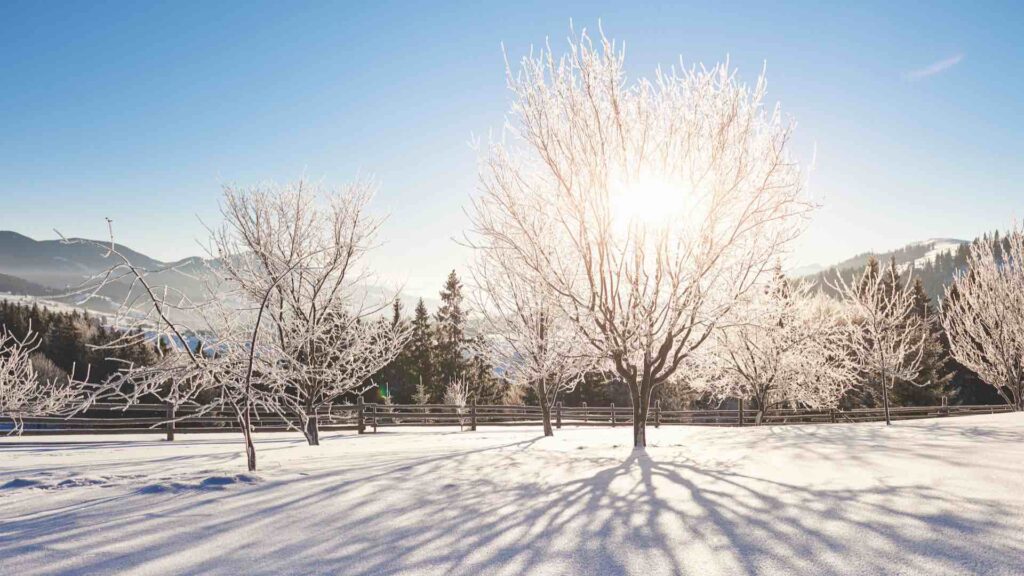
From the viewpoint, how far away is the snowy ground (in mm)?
3811

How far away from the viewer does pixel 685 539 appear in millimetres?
4270

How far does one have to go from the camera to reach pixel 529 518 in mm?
4957

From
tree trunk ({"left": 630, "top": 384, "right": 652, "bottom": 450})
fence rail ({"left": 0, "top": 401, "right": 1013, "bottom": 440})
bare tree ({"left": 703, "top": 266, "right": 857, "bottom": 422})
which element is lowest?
fence rail ({"left": 0, "top": 401, "right": 1013, "bottom": 440})

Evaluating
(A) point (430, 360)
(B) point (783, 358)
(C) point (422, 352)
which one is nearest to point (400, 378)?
(C) point (422, 352)

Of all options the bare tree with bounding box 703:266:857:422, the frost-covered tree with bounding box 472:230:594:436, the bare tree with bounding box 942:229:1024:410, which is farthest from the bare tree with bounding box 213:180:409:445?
the bare tree with bounding box 942:229:1024:410

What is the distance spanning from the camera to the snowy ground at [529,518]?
381 cm

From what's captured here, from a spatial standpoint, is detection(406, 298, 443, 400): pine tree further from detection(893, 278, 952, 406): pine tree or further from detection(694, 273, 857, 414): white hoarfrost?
detection(893, 278, 952, 406): pine tree

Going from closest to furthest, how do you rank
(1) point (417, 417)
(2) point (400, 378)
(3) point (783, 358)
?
(3) point (783, 358) < (1) point (417, 417) < (2) point (400, 378)

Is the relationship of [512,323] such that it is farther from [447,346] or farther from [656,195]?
[447,346]

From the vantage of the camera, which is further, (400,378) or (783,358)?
(400,378)

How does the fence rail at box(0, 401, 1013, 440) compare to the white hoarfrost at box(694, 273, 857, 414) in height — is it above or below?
below

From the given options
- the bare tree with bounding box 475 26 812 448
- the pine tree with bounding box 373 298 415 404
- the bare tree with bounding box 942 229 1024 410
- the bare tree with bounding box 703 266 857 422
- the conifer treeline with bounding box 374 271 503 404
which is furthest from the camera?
the pine tree with bounding box 373 298 415 404

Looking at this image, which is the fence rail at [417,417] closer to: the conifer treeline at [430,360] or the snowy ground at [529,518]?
the snowy ground at [529,518]

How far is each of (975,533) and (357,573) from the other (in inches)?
167
